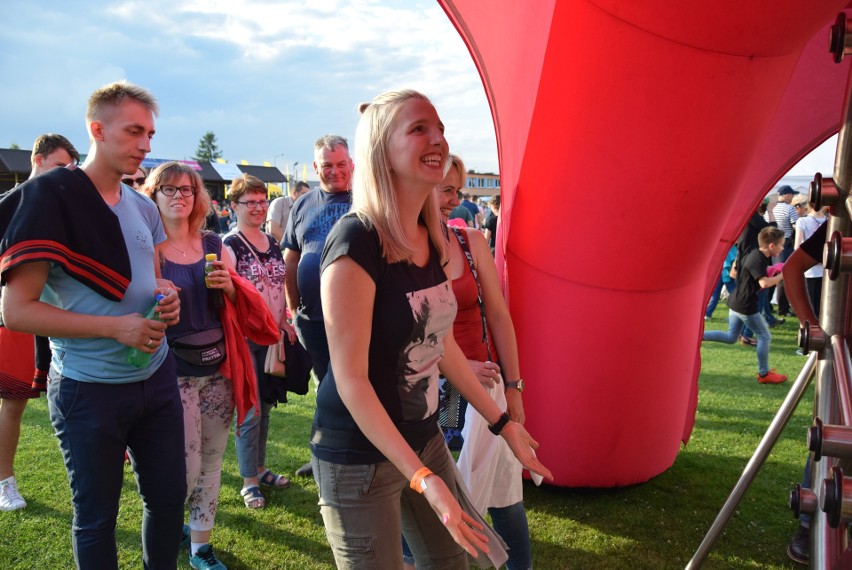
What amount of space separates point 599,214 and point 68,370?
222 centimetres

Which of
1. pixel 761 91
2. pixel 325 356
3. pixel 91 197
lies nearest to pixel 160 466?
pixel 91 197

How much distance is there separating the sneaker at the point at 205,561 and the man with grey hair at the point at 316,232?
3.36 feet

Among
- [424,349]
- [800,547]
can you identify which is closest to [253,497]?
[424,349]

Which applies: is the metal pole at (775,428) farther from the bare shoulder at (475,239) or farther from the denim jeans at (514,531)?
the bare shoulder at (475,239)

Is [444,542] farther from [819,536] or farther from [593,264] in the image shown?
[593,264]

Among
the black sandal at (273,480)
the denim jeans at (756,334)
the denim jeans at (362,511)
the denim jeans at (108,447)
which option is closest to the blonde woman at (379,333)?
the denim jeans at (362,511)

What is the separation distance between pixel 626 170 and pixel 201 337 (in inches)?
82.1

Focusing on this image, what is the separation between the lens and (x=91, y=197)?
2.10 metres

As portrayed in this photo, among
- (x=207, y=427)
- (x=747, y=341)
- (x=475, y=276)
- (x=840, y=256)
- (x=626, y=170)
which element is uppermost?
(x=626, y=170)

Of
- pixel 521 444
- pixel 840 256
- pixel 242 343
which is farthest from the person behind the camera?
pixel 242 343

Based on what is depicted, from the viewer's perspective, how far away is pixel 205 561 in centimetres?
307

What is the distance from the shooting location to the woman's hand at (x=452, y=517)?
4.78ft

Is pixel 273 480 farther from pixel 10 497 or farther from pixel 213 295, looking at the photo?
pixel 213 295

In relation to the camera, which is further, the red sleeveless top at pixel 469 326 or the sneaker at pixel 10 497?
the sneaker at pixel 10 497
